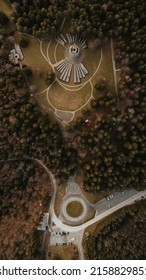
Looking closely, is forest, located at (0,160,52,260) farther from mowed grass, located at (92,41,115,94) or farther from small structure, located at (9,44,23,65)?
mowed grass, located at (92,41,115,94)

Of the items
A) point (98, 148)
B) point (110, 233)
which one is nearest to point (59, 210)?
point (110, 233)

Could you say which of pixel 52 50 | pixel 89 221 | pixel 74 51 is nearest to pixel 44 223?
pixel 89 221

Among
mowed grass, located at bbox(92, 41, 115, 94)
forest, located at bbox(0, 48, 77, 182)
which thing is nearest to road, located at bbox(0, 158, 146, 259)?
forest, located at bbox(0, 48, 77, 182)

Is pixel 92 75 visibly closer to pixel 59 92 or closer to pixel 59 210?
pixel 59 92

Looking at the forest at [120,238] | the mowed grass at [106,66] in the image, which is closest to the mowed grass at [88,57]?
the mowed grass at [106,66]

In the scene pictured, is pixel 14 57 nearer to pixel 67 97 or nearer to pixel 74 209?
pixel 67 97
